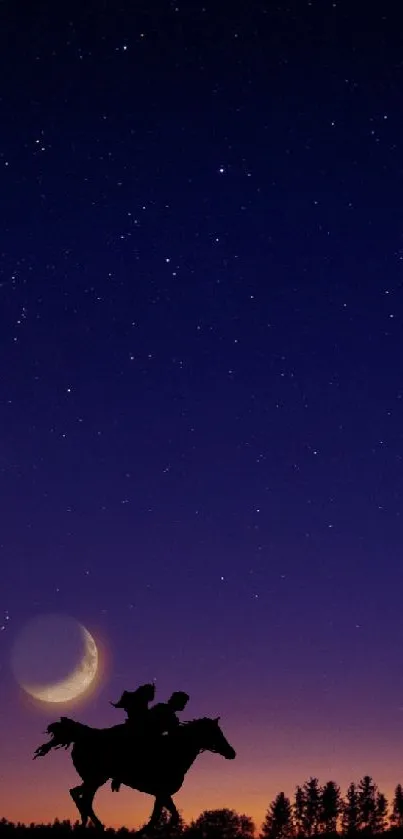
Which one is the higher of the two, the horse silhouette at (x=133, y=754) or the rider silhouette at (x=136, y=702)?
the rider silhouette at (x=136, y=702)

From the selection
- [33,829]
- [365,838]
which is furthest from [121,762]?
[365,838]

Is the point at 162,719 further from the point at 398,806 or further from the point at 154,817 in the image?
the point at 398,806

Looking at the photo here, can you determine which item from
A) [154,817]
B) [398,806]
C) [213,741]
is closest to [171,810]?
[154,817]

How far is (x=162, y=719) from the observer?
1623 cm

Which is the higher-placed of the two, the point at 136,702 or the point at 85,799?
the point at 136,702

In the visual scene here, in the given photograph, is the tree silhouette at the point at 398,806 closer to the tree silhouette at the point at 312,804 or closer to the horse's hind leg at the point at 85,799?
the tree silhouette at the point at 312,804

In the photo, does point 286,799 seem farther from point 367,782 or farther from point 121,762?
point 121,762

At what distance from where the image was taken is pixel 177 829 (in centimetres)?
1442

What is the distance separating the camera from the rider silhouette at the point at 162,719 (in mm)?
16156

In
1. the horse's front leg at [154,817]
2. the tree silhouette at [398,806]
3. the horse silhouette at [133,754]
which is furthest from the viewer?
the tree silhouette at [398,806]

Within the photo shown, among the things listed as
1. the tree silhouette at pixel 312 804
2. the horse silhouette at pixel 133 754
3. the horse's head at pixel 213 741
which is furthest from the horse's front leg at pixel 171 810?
the tree silhouette at pixel 312 804

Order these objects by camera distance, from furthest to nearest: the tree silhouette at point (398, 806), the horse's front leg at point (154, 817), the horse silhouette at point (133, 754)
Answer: the tree silhouette at point (398, 806) → the horse silhouette at point (133, 754) → the horse's front leg at point (154, 817)

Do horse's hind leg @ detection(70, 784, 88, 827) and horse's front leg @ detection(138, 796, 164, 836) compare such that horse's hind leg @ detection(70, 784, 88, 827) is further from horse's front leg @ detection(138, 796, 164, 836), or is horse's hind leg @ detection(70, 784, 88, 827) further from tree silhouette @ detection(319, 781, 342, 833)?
tree silhouette @ detection(319, 781, 342, 833)

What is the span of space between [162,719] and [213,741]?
4.07 feet
